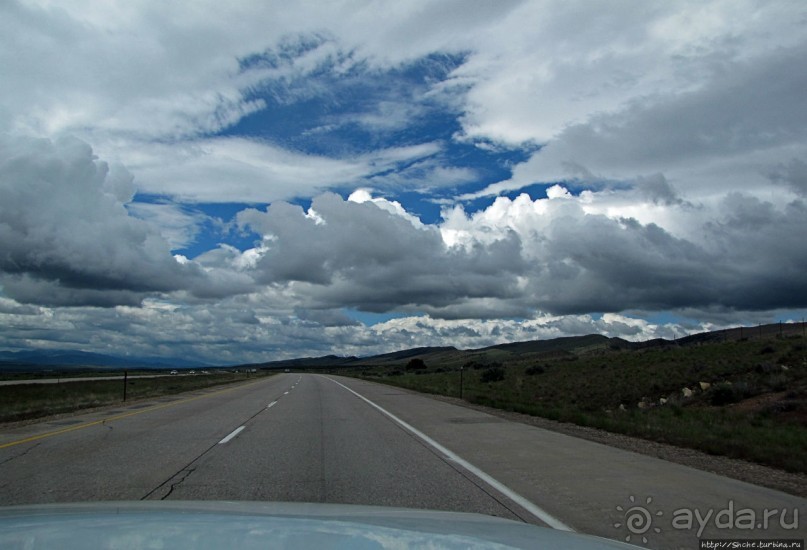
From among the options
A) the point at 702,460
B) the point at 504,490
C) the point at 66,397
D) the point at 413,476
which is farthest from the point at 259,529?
the point at 66,397

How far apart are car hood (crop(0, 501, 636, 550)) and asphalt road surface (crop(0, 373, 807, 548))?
5.08 feet

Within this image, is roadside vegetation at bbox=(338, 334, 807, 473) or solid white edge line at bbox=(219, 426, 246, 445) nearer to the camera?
solid white edge line at bbox=(219, 426, 246, 445)

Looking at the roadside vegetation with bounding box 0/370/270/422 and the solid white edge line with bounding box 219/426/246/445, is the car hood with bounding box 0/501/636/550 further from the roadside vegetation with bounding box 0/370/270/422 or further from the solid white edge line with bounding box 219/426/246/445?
the roadside vegetation with bounding box 0/370/270/422

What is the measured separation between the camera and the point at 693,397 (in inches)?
970

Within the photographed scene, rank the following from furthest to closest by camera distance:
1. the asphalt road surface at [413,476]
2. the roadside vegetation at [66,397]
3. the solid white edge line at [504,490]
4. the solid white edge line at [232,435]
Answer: the roadside vegetation at [66,397] < the solid white edge line at [232,435] < the asphalt road surface at [413,476] < the solid white edge line at [504,490]

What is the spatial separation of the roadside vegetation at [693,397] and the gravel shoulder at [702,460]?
1.03 feet

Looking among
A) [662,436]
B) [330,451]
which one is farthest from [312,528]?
[662,436]

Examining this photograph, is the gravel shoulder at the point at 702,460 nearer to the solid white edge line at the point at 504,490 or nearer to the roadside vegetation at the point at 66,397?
the solid white edge line at the point at 504,490

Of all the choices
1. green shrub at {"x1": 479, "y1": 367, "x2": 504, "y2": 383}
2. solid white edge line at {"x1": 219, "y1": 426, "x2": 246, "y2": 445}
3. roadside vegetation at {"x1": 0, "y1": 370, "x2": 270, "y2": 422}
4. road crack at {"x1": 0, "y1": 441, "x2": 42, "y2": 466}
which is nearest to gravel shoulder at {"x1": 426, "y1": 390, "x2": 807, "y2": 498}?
solid white edge line at {"x1": 219, "y1": 426, "x2": 246, "y2": 445}

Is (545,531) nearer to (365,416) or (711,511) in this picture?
(711,511)

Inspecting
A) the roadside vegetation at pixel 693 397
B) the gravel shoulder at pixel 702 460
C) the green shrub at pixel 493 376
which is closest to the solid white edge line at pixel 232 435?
the gravel shoulder at pixel 702 460

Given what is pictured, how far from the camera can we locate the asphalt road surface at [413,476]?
6.69 metres

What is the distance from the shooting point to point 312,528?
4.64m

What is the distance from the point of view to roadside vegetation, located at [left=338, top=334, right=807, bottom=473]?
13.3 metres
